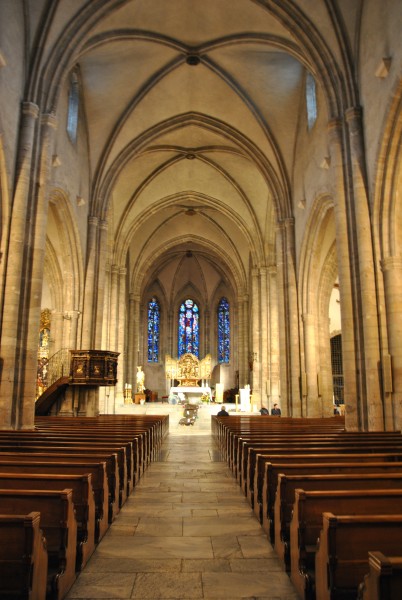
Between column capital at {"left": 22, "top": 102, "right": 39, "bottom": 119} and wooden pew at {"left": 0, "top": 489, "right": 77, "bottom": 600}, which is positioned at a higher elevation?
column capital at {"left": 22, "top": 102, "right": 39, "bottom": 119}

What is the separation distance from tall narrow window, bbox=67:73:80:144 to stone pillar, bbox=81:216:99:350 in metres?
3.42

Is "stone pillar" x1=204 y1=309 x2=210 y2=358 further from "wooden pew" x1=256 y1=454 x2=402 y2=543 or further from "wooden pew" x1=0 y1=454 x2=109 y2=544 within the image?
"wooden pew" x1=0 y1=454 x2=109 y2=544

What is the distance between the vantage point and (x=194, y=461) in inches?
392

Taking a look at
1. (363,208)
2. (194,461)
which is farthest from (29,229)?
Result: (363,208)

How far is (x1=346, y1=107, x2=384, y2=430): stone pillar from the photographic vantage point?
11.0 meters

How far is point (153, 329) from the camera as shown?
42812 millimetres

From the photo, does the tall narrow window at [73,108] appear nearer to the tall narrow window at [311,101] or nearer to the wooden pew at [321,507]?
the tall narrow window at [311,101]

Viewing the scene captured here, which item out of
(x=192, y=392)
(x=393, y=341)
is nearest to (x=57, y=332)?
(x=393, y=341)

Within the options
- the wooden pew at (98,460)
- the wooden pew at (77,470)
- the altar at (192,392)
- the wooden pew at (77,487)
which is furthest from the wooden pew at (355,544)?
the altar at (192,392)

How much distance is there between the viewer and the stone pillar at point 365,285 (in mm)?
10977

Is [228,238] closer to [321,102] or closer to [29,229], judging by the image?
[321,102]

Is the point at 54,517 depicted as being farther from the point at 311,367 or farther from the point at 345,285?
the point at 311,367

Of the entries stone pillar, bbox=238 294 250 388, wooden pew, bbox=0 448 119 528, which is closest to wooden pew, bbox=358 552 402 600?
wooden pew, bbox=0 448 119 528

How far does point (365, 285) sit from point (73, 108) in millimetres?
11753
